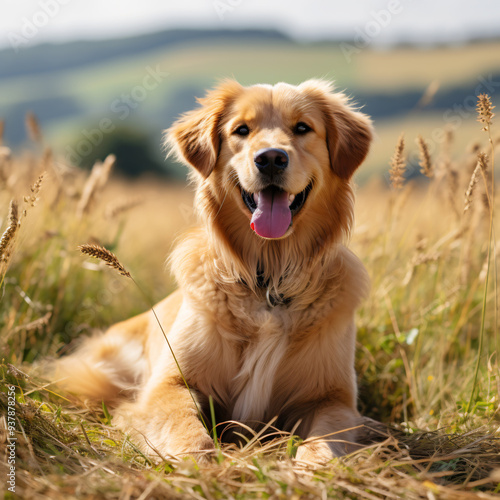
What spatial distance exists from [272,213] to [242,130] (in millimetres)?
535

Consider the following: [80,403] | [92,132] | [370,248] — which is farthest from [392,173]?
[92,132]

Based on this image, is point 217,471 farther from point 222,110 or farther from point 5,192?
point 5,192

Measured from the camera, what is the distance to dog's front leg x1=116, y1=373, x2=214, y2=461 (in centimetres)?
214

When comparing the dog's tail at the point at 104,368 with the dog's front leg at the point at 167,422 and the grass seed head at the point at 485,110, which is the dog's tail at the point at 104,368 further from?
the grass seed head at the point at 485,110

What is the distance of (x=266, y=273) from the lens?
2768 millimetres

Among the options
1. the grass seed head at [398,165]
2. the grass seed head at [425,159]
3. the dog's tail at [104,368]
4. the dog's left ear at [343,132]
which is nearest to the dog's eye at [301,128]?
the dog's left ear at [343,132]

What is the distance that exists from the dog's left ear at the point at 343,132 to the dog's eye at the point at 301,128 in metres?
0.18

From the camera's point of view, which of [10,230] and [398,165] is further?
[398,165]

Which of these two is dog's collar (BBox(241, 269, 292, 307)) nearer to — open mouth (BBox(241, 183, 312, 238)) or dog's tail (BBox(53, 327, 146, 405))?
open mouth (BBox(241, 183, 312, 238))

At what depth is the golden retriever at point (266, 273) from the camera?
8.21ft

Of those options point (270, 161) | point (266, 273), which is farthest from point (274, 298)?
point (270, 161)

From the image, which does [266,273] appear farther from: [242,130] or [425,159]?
[425,159]

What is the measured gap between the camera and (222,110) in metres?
2.88

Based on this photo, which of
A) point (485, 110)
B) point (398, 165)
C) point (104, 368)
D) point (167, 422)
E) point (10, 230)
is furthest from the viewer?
point (104, 368)
